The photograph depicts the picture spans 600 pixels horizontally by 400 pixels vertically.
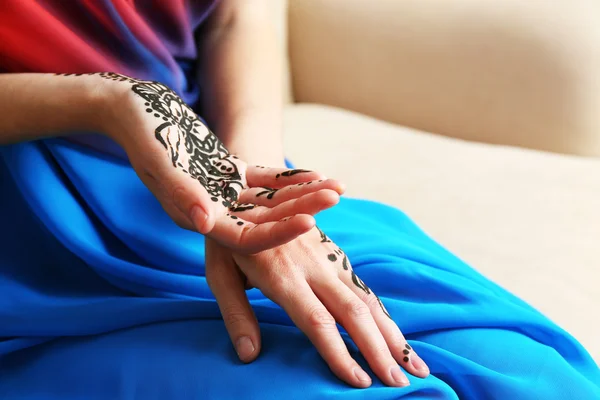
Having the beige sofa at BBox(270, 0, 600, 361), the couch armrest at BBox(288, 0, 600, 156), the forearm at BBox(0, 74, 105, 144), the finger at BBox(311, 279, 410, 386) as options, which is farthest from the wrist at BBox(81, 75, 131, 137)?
the couch armrest at BBox(288, 0, 600, 156)

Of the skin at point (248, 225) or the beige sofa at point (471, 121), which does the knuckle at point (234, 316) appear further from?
the beige sofa at point (471, 121)

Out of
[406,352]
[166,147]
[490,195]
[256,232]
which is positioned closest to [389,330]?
[406,352]

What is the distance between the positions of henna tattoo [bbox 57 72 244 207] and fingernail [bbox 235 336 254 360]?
12cm

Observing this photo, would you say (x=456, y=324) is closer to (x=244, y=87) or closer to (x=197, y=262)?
(x=197, y=262)

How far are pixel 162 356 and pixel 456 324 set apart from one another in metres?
0.23

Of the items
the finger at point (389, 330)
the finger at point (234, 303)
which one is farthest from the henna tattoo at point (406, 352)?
the finger at point (234, 303)

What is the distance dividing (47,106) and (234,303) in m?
0.24

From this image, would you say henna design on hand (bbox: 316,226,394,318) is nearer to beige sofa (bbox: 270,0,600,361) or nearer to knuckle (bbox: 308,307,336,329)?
knuckle (bbox: 308,307,336,329)

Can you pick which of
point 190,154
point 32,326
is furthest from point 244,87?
point 32,326

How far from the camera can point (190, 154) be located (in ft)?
1.85

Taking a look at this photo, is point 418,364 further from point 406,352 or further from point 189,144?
point 189,144

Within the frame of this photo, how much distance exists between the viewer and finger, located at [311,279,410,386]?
0.46 metres

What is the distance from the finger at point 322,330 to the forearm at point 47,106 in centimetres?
23

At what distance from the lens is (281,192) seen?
1.83 feet
